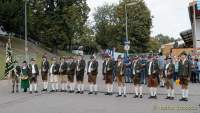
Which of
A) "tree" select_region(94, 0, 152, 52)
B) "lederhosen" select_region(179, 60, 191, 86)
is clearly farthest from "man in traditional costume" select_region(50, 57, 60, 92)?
"tree" select_region(94, 0, 152, 52)

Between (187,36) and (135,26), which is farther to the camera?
(135,26)

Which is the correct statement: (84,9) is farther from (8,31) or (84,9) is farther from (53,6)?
(8,31)

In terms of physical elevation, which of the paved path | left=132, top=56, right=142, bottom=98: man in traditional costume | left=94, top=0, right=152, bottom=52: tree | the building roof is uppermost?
left=94, top=0, right=152, bottom=52: tree

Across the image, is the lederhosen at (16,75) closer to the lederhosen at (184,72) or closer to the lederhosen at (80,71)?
the lederhosen at (80,71)

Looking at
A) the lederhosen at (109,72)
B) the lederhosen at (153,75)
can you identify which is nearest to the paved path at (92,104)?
the lederhosen at (153,75)

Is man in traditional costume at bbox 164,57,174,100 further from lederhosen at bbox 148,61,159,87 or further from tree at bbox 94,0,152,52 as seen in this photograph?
tree at bbox 94,0,152,52

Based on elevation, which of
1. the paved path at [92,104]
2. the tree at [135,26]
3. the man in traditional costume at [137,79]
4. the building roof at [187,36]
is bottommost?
the paved path at [92,104]

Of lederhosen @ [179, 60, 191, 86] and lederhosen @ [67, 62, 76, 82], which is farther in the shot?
lederhosen @ [67, 62, 76, 82]

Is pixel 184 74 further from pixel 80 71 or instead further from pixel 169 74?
pixel 80 71

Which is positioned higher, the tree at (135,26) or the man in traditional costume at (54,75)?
the tree at (135,26)

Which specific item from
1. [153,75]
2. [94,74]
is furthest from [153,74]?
[94,74]

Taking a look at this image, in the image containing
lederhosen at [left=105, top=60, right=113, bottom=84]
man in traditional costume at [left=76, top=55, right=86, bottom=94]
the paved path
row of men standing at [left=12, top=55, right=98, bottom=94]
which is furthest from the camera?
row of men standing at [left=12, top=55, right=98, bottom=94]

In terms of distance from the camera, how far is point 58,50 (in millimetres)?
79250

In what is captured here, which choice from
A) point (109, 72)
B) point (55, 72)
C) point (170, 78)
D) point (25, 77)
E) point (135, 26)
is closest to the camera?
point (170, 78)
